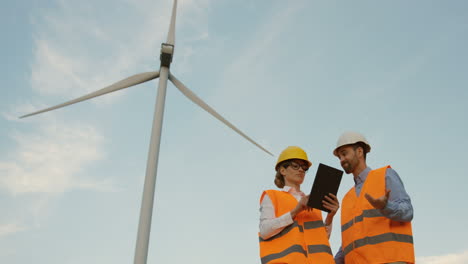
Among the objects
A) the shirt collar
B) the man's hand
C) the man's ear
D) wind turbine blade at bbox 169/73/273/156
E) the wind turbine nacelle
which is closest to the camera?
the man's hand

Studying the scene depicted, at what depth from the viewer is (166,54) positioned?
12.4 m

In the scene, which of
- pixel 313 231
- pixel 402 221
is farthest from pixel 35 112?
pixel 402 221

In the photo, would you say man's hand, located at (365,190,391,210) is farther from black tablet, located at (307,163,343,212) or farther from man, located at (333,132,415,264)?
black tablet, located at (307,163,343,212)

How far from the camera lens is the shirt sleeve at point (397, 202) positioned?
19.4 ft

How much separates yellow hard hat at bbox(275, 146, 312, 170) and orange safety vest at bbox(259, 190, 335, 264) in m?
0.76

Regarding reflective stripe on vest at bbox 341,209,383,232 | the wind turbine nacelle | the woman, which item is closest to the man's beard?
the woman

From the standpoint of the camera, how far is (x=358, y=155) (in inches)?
289

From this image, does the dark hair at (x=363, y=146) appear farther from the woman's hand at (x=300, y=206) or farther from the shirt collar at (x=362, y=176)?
the woman's hand at (x=300, y=206)

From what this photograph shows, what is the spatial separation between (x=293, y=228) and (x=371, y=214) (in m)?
1.22

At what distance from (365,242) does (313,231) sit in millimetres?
796

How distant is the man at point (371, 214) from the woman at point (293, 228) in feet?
1.24

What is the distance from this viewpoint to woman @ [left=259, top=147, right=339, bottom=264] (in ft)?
20.4

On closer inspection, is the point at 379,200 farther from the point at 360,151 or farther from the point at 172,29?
the point at 172,29

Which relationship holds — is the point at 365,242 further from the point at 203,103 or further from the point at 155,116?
the point at 203,103
